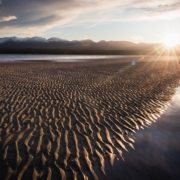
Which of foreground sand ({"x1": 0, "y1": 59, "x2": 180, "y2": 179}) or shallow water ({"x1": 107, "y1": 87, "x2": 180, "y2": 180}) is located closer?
shallow water ({"x1": 107, "y1": 87, "x2": 180, "y2": 180})

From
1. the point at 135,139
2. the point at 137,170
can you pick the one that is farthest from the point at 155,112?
the point at 137,170

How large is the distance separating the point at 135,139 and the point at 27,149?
3.29 metres

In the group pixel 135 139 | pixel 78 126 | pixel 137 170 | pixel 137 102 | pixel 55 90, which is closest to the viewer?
pixel 137 170

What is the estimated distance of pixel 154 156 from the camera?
22.7ft

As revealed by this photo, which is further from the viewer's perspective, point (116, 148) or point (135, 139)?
point (135, 139)

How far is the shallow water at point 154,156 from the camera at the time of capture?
598cm

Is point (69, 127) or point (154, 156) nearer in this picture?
Result: point (154, 156)

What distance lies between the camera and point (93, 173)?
5.93 metres

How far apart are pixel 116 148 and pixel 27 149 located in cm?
249

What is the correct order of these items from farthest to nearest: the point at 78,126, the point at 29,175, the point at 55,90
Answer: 1. the point at 55,90
2. the point at 78,126
3. the point at 29,175

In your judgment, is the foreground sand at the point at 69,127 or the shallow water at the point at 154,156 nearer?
the shallow water at the point at 154,156

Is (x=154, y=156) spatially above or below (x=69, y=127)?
below

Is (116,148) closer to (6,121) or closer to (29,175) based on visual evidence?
(29,175)

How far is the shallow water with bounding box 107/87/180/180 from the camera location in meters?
5.98
